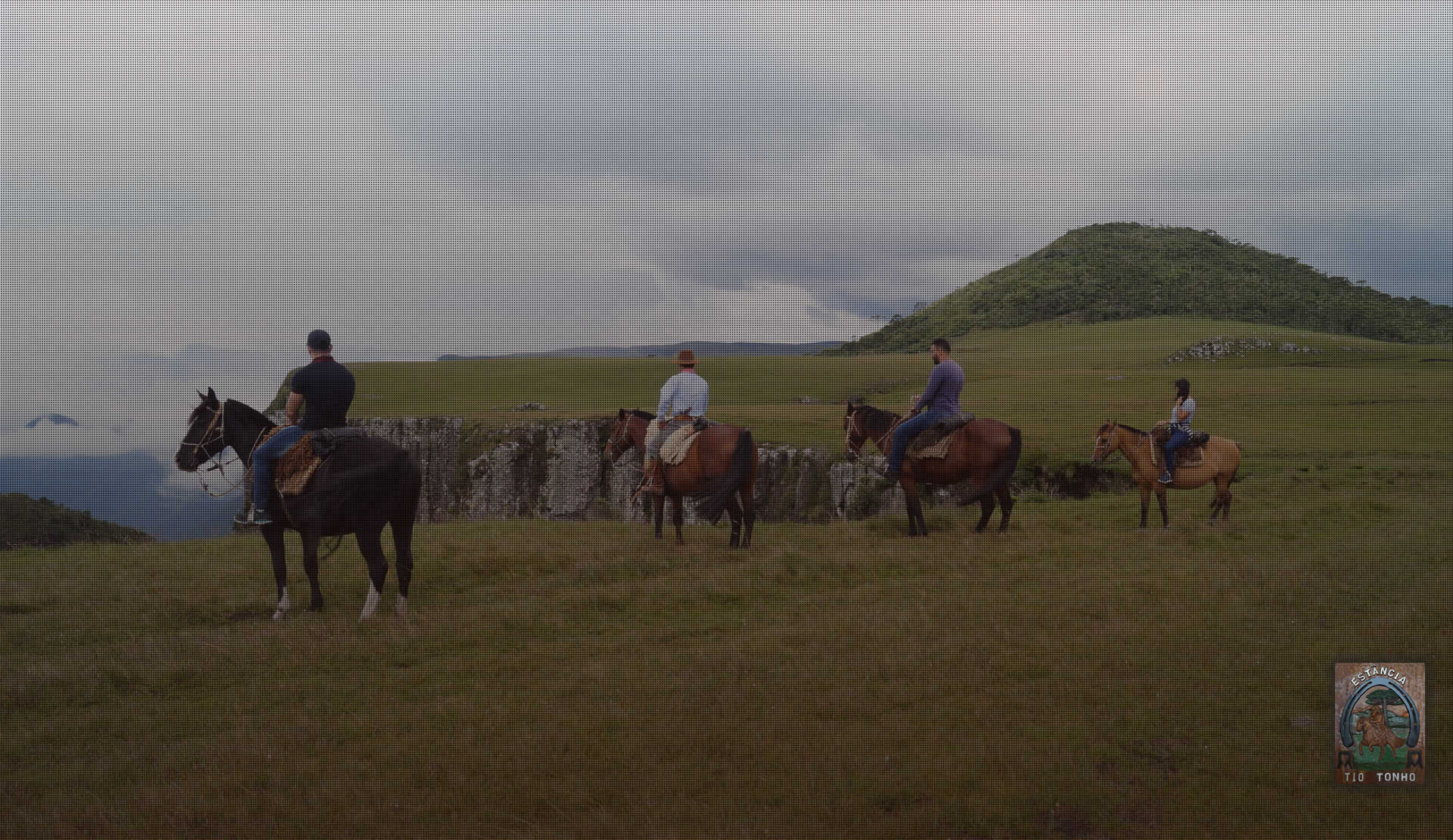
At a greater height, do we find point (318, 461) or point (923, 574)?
point (318, 461)

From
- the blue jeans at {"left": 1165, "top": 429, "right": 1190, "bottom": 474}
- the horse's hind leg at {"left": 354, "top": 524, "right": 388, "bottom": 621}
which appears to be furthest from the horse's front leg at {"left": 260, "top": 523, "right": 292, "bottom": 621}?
the blue jeans at {"left": 1165, "top": 429, "right": 1190, "bottom": 474}

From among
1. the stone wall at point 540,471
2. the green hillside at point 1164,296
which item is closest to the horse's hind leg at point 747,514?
the stone wall at point 540,471

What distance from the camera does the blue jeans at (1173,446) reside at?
16.3 m

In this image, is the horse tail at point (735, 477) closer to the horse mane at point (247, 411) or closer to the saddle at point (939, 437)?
the saddle at point (939, 437)

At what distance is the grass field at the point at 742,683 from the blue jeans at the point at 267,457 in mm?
1575

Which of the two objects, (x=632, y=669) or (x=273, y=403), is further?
(x=273, y=403)

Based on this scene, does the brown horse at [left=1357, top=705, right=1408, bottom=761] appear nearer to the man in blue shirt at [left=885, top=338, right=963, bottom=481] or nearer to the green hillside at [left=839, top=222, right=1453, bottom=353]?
the man in blue shirt at [left=885, top=338, right=963, bottom=481]

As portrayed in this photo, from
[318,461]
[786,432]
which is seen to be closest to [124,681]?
[318,461]

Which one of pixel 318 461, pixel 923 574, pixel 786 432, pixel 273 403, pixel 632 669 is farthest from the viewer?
pixel 273 403

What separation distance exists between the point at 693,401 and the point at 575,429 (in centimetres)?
2410

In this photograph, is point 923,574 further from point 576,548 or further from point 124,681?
point 124,681

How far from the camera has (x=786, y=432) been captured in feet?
111

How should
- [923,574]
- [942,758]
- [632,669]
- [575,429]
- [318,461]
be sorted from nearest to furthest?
[942,758] → [632,669] → [318,461] → [923,574] → [575,429]

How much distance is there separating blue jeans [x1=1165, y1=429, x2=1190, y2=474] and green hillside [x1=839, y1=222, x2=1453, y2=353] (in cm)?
12156
